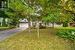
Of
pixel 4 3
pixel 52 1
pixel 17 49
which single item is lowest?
pixel 17 49

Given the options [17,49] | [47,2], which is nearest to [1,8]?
[47,2]

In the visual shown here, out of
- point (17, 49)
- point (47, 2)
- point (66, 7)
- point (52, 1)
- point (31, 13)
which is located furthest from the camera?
point (31, 13)

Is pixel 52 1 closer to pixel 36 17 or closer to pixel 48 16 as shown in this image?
pixel 48 16

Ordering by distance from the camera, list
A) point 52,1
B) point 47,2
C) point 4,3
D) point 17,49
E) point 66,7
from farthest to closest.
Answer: point 4,3, point 47,2, point 52,1, point 17,49, point 66,7

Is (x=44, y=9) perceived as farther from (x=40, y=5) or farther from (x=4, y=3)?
(x=4, y=3)

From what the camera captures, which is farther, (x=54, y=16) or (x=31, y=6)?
(x=31, y=6)

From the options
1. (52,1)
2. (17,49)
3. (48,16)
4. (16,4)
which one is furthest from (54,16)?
(17,49)

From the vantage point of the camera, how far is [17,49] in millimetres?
15414

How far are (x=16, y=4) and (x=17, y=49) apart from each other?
40.2 feet

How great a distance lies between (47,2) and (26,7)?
3.41 m

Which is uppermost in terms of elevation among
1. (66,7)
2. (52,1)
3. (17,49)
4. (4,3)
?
(4,3)

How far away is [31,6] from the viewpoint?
90.2ft

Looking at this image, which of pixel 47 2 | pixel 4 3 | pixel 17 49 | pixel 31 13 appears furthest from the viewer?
pixel 4 3

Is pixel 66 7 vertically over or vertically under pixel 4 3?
under
